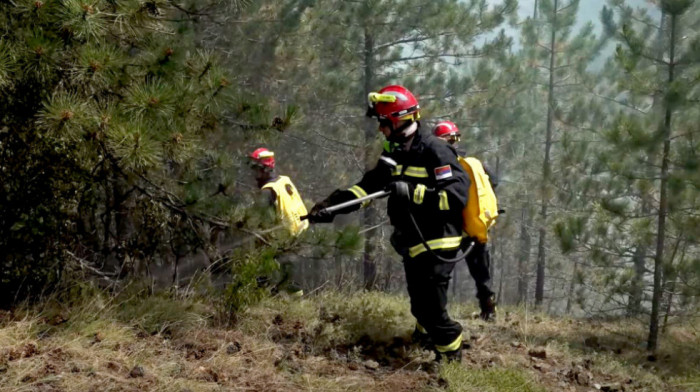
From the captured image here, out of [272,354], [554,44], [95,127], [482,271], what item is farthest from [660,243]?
[554,44]

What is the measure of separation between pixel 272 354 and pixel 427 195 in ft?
4.64

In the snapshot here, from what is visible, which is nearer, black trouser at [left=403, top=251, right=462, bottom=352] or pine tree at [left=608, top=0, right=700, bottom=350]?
black trouser at [left=403, top=251, right=462, bottom=352]

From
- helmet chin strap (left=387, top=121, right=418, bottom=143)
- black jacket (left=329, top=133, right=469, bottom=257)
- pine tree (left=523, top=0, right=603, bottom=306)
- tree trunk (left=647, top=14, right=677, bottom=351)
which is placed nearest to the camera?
black jacket (left=329, top=133, right=469, bottom=257)

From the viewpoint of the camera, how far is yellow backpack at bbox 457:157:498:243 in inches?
167

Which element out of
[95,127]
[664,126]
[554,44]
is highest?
[554,44]

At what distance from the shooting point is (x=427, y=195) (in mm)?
3646

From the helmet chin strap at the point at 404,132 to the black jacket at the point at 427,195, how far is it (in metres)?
0.05

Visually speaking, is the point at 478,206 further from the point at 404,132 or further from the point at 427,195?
the point at 404,132

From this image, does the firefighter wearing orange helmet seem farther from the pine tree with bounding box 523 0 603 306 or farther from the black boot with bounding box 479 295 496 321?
the pine tree with bounding box 523 0 603 306

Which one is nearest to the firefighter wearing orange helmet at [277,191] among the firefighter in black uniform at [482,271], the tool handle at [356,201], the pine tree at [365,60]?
the tool handle at [356,201]

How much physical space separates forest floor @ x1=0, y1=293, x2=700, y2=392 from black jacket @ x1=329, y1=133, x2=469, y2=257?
80cm

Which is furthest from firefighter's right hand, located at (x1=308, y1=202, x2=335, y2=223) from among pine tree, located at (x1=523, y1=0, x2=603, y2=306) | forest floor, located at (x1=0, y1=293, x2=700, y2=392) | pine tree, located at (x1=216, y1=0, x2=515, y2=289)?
pine tree, located at (x1=523, y1=0, x2=603, y2=306)

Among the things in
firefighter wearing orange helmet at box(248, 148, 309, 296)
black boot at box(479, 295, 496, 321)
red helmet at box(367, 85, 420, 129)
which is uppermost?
red helmet at box(367, 85, 420, 129)

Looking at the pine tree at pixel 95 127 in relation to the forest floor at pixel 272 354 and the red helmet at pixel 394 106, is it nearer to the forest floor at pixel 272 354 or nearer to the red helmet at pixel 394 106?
the forest floor at pixel 272 354
